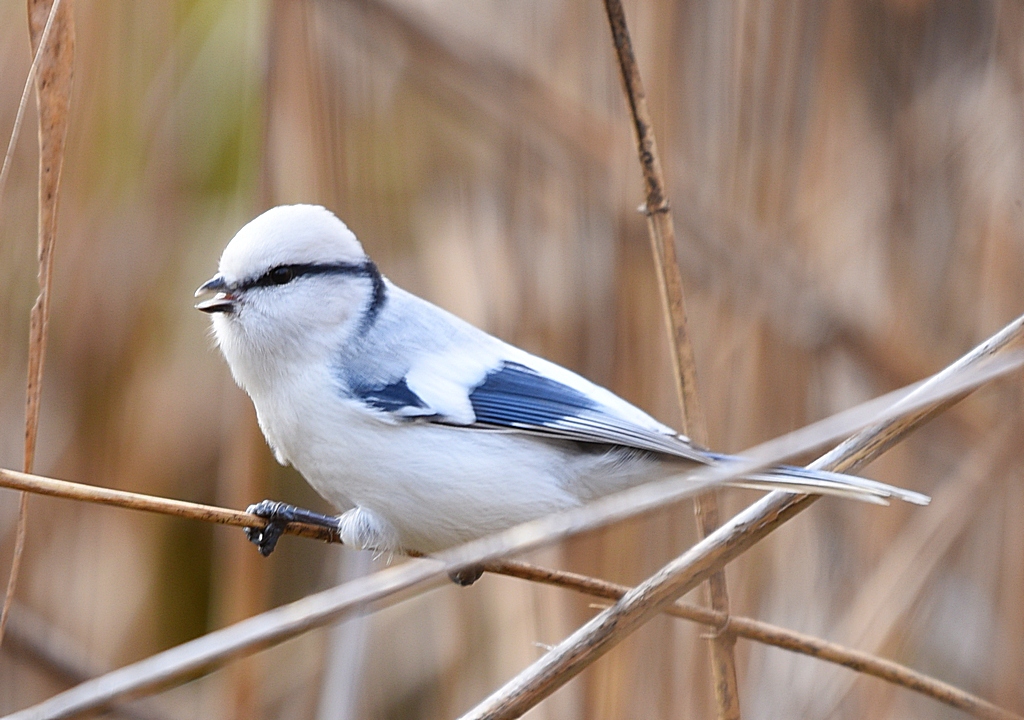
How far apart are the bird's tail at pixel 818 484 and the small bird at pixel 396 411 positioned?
16cm

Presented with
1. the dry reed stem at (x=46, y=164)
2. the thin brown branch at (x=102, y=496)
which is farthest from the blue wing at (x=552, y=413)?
the dry reed stem at (x=46, y=164)

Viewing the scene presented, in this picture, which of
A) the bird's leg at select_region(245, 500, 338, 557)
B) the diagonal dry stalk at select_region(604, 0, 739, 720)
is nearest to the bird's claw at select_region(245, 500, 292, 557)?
the bird's leg at select_region(245, 500, 338, 557)

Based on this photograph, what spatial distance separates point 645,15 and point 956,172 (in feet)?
1.88

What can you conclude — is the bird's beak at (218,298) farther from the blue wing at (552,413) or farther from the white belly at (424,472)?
the blue wing at (552,413)

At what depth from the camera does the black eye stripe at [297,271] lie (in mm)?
1239

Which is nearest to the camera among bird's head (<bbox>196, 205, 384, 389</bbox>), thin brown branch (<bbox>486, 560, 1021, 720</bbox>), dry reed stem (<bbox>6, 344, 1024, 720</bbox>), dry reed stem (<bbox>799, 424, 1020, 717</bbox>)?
dry reed stem (<bbox>6, 344, 1024, 720</bbox>)

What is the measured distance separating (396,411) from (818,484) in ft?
1.65

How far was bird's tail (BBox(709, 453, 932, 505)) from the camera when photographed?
93 cm

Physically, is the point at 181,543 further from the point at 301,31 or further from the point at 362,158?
the point at 301,31

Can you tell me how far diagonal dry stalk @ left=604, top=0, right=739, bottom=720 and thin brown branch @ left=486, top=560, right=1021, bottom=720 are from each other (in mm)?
30

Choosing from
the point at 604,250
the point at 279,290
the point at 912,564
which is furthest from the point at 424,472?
the point at 912,564

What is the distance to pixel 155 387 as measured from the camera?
69.3 inches

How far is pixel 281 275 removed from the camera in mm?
1250

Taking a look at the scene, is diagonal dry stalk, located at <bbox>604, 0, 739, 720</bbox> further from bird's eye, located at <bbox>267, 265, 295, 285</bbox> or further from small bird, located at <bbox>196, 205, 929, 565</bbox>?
bird's eye, located at <bbox>267, 265, 295, 285</bbox>
